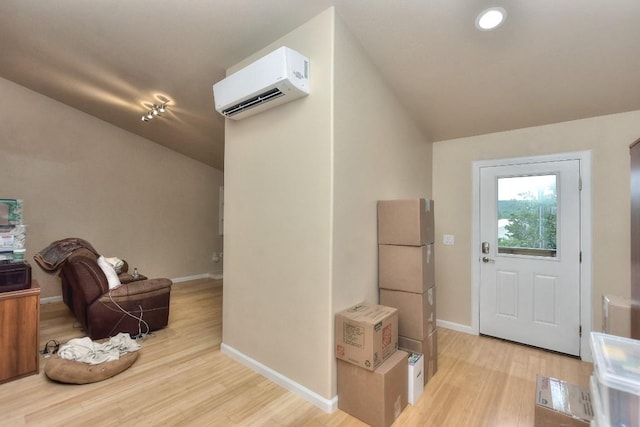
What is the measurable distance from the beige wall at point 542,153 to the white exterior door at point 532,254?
14cm

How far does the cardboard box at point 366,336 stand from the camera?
182 centimetres

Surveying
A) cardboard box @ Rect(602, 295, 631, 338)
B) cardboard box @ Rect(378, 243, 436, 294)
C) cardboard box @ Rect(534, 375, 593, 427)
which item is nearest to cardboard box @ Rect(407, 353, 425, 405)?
cardboard box @ Rect(378, 243, 436, 294)

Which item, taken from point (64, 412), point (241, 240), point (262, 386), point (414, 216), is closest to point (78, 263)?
point (64, 412)

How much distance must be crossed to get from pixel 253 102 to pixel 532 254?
3066mm

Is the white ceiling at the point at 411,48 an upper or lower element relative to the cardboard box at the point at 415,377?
upper

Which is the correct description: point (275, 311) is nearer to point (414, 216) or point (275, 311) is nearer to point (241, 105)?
point (414, 216)

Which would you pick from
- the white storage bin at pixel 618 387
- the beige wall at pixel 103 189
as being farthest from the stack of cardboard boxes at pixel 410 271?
the beige wall at pixel 103 189

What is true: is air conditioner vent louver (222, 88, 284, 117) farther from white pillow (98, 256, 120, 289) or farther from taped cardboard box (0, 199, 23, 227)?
white pillow (98, 256, 120, 289)

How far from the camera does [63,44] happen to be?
2.76 m

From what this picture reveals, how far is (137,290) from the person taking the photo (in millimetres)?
3123

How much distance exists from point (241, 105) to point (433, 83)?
5.40 feet

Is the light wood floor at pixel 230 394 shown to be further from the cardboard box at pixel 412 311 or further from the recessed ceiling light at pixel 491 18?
the recessed ceiling light at pixel 491 18

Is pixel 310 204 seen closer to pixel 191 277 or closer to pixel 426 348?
pixel 426 348

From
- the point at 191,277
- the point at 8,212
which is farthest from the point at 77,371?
the point at 191,277
